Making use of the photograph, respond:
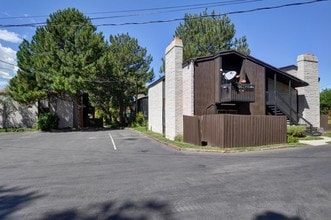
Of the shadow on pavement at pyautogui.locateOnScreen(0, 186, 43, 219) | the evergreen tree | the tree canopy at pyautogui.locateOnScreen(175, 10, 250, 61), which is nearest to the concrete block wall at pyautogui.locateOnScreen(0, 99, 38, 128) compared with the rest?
the evergreen tree

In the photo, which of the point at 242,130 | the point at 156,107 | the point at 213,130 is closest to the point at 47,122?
the point at 156,107

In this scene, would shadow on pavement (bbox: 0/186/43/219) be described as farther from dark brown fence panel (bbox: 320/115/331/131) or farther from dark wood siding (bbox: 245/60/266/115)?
dark brown fence panel (bbox: 320/115/331/131)

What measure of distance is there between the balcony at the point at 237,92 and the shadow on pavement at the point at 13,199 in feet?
→ 48.0

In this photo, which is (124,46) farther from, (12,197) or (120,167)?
(12,197)

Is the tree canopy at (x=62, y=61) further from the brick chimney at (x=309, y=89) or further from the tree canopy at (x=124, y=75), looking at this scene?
the brick chimney at (x=309, y=89)

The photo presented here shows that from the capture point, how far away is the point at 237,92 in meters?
20.3

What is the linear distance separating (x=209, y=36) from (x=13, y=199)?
36473mm

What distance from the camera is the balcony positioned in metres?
19.9

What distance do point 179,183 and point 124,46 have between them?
40454 mm

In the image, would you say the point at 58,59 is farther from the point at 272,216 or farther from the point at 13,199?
the point at 272,216

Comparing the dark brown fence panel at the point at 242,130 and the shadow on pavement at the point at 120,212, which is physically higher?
the dark brown fence panel at the point at 242,130

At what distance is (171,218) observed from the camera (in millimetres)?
5387

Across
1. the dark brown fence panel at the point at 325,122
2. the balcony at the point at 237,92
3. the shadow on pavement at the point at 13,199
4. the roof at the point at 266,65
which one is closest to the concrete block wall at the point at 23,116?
the roof at the point at 266,65

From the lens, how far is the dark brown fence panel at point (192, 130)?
57.0ft
